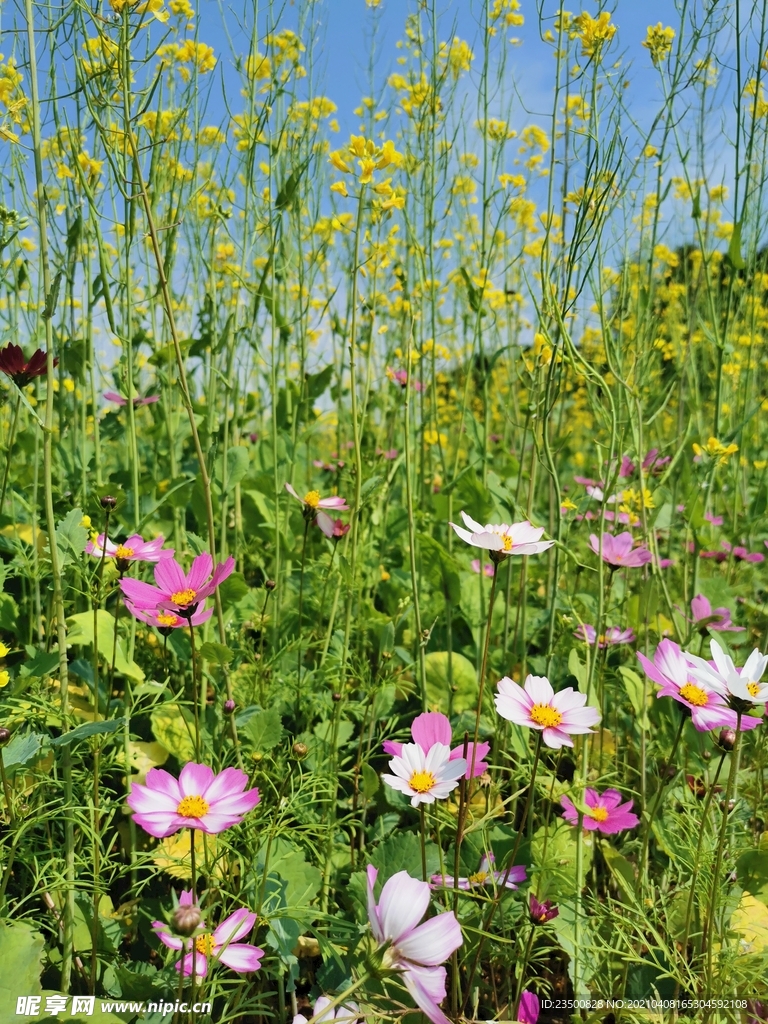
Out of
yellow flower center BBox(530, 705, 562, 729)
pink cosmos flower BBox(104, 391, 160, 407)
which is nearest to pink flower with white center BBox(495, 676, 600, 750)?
yellow flower center BBox(530, 705, 562, 729)

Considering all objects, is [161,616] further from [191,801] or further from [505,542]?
[505,542]

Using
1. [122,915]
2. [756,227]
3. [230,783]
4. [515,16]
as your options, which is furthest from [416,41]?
[122,915]

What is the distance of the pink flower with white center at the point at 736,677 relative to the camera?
549 millimetres

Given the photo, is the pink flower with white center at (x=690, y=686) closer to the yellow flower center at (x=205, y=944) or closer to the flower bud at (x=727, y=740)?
the flower bud at (x=727, y=740)

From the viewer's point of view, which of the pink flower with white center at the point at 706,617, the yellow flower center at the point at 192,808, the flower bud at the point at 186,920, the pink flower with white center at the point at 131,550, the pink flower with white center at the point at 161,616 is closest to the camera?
the flower bud at the point at 186,920

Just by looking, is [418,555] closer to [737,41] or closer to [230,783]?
[230,783]

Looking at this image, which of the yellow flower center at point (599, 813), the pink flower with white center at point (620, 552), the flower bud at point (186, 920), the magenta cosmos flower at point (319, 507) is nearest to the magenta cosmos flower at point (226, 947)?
the flower bud at point (186, 920)

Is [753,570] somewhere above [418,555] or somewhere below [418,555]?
below

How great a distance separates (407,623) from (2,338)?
853 mm

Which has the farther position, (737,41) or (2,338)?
(2,338)

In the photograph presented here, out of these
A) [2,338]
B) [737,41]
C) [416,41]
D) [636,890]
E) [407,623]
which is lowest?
[636,890]

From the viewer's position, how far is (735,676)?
555 millimetres

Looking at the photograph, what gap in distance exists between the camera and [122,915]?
774 millimetres

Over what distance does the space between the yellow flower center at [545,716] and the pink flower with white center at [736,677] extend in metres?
0.12
